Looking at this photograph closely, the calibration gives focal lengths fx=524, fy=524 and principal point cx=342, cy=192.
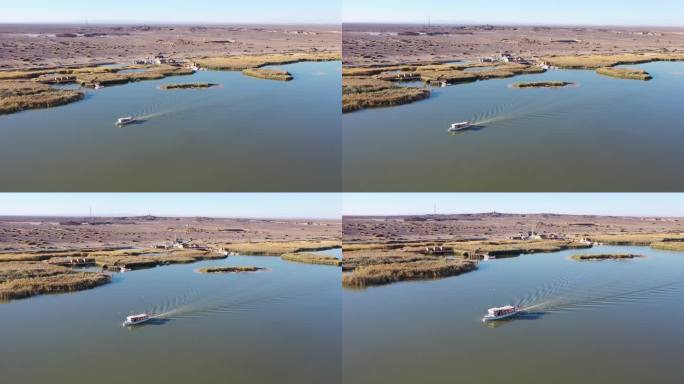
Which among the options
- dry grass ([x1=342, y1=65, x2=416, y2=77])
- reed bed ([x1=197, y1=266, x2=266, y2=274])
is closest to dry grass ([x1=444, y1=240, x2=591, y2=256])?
dry grass ([x1=342, y1=65, x2=416, y2=77])

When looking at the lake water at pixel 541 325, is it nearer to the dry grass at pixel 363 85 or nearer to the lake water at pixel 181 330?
the lake water at pixel 181 330

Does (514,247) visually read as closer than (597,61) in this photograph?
Yes

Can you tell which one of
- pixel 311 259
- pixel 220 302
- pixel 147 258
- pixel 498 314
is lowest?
pixel 311 259

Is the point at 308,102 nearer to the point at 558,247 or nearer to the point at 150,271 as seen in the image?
the point at 150,271

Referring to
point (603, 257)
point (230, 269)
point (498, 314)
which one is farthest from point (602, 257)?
point (230, 269)

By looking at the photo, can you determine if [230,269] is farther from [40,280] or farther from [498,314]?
[498,314]

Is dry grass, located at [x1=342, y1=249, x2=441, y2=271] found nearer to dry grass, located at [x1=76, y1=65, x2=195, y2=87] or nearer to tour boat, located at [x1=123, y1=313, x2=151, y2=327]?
tour boat, located at [x1=123, y1=313, x2=151, y2=327]
